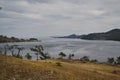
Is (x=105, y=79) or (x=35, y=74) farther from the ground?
(x=35, y=74)

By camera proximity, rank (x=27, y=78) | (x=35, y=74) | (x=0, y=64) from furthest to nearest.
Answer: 1. (x=0, y=64)
2. (x=35, y=74)
3. (x=27, y=78)

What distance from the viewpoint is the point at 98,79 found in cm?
3219

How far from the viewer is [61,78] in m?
25.8

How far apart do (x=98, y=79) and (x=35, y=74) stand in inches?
452

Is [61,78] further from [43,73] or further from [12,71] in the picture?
[12,71]

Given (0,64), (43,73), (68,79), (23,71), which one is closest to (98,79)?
(68,79)

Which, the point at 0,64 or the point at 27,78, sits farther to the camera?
the point at 0,64

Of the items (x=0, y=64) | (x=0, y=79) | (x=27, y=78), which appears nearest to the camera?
(x=0, y=79)

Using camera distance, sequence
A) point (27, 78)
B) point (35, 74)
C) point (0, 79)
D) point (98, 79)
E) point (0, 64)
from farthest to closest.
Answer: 1. point (98, 79)
2. point (0, 64)
3. point (35, 74)
4. point (27, 78)
5. point (0, 79)

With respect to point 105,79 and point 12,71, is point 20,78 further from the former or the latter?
point 105,79

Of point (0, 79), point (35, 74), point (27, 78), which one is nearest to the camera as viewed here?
point (0, 79)

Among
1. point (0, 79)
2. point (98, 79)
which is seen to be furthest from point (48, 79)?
point (98, 79)

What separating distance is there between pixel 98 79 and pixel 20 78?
45.0ft

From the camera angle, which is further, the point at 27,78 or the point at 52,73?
the point at 52,73
